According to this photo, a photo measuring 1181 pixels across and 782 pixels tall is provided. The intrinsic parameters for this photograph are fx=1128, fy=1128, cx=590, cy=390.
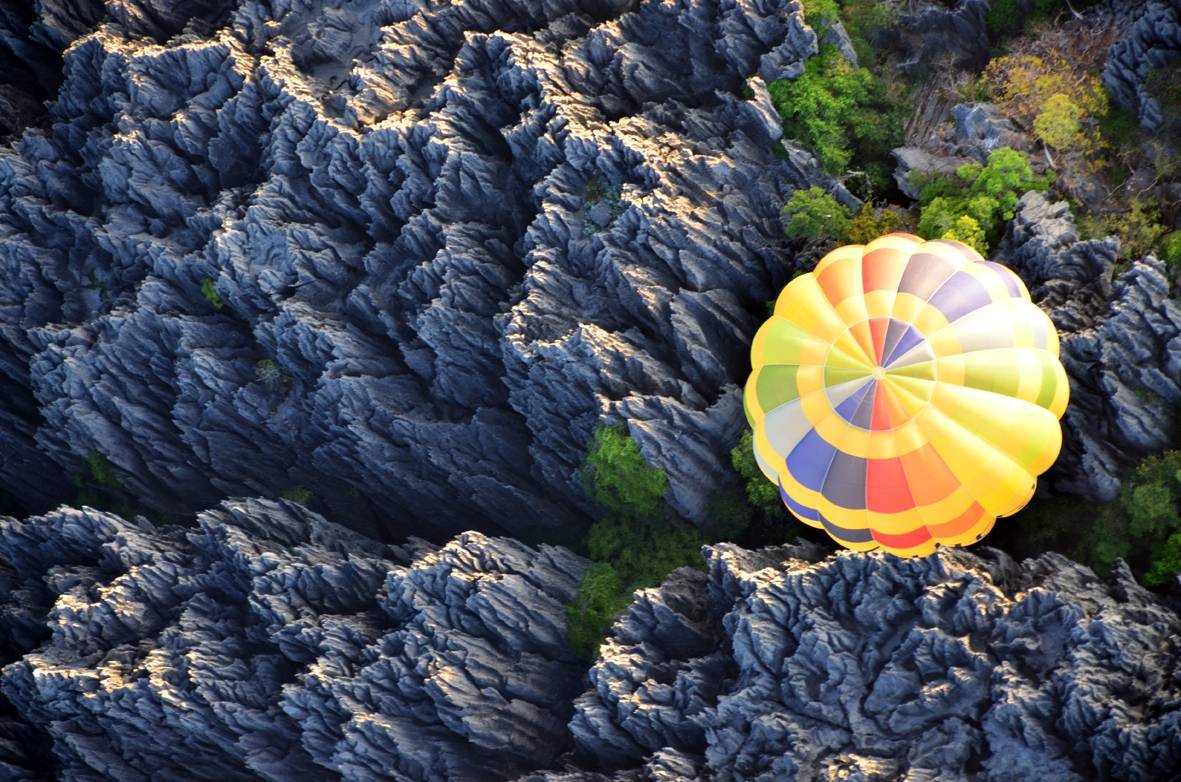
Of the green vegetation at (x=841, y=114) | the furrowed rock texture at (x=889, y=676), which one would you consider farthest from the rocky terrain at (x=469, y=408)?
the green vegetation at (x=841, y=114)

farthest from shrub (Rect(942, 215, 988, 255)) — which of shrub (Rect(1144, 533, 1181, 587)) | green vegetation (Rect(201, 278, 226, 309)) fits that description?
green vegetation (Rect(201, 278, 226, 309))

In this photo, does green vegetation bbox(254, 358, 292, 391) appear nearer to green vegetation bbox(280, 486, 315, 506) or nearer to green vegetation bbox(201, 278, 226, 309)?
green vegetation bbox(201, 278, 226, 309)

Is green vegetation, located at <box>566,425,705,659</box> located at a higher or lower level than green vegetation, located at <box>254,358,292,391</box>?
lower

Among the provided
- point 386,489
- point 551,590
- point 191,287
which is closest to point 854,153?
point 551,590

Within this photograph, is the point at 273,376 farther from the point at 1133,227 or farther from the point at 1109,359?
→ the point at 1133,227

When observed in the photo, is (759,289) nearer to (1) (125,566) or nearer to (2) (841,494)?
(2) (841,494)

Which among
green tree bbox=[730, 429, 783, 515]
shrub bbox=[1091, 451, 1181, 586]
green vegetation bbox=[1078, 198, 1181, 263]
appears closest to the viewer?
shrub bbox=[1091, 451, 1181, 586]

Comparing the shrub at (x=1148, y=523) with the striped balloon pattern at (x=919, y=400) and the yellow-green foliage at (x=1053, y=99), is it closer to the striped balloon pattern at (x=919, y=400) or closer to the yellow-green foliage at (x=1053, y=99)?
the striped balloon pattern at (x=919, y=400)
